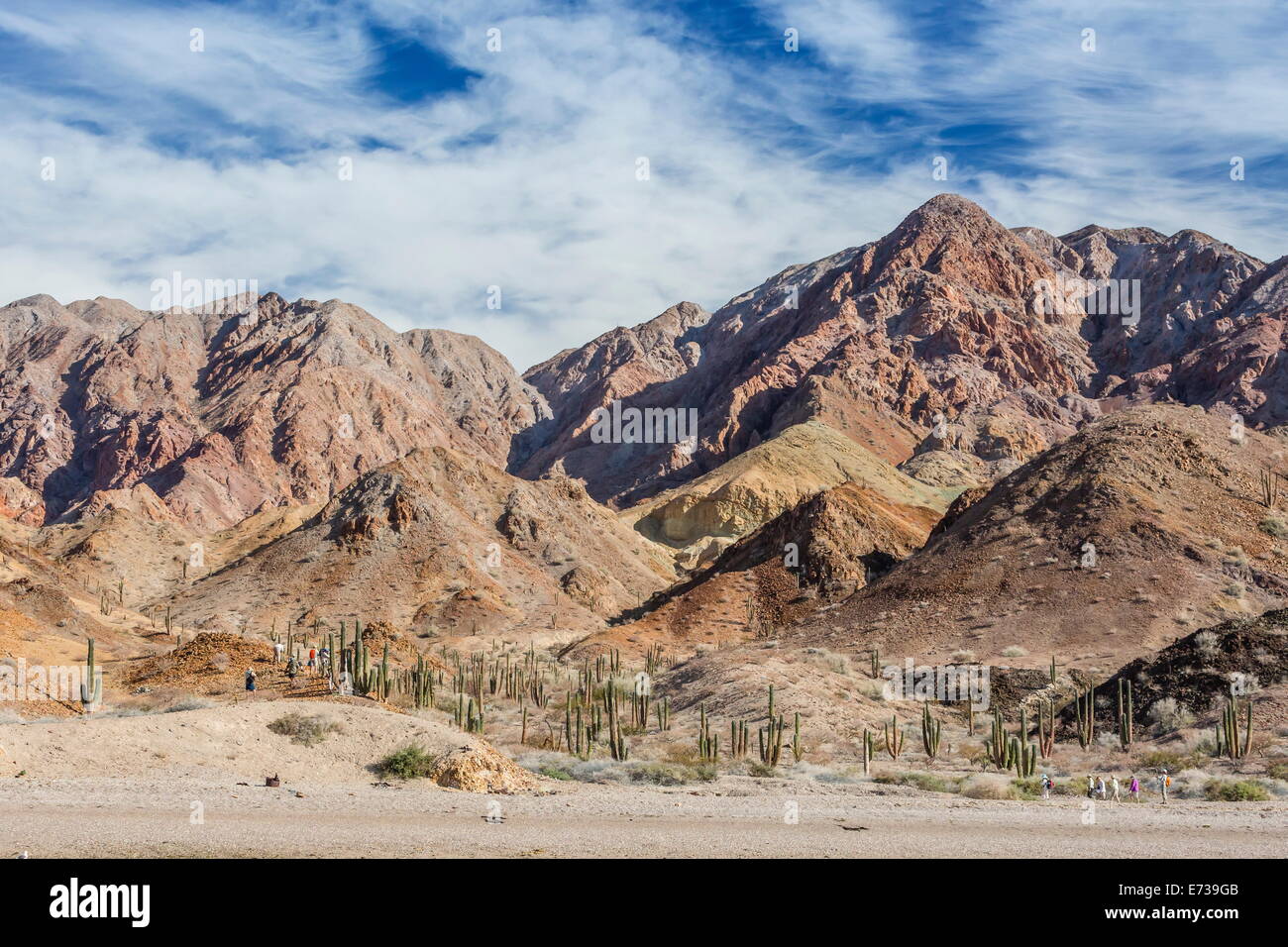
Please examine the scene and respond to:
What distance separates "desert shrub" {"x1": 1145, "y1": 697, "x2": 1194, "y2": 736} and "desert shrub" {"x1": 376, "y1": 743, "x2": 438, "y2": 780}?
70.9 ft

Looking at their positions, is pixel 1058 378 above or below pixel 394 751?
above

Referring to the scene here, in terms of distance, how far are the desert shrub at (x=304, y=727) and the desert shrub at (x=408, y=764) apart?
1560 mm

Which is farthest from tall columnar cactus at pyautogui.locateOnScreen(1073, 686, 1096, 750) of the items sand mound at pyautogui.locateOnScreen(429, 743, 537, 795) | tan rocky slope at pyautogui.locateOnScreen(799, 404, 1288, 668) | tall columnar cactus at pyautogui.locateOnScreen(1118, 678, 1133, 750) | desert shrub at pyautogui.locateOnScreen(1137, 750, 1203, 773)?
sand mound at pyautogui.locateOnScreen(429, 743, 537, 795)

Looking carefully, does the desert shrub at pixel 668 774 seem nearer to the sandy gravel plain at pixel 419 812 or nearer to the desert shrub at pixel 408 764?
the sandy gravel plain at pixel 419 812

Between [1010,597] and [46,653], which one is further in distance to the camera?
[1010,597]

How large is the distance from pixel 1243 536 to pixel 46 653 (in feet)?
171

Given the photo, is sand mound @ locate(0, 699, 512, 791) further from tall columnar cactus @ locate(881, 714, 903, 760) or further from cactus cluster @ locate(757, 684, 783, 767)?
tall columnar cactus @ locate(881, 714, 903, 760)

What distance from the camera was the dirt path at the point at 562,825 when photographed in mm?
15047

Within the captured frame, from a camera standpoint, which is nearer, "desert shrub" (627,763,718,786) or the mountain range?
"desert shrub" (627,763,718,786)

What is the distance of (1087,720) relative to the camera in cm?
3391

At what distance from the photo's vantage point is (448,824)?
16.9 m

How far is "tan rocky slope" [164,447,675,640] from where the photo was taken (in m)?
76.5
